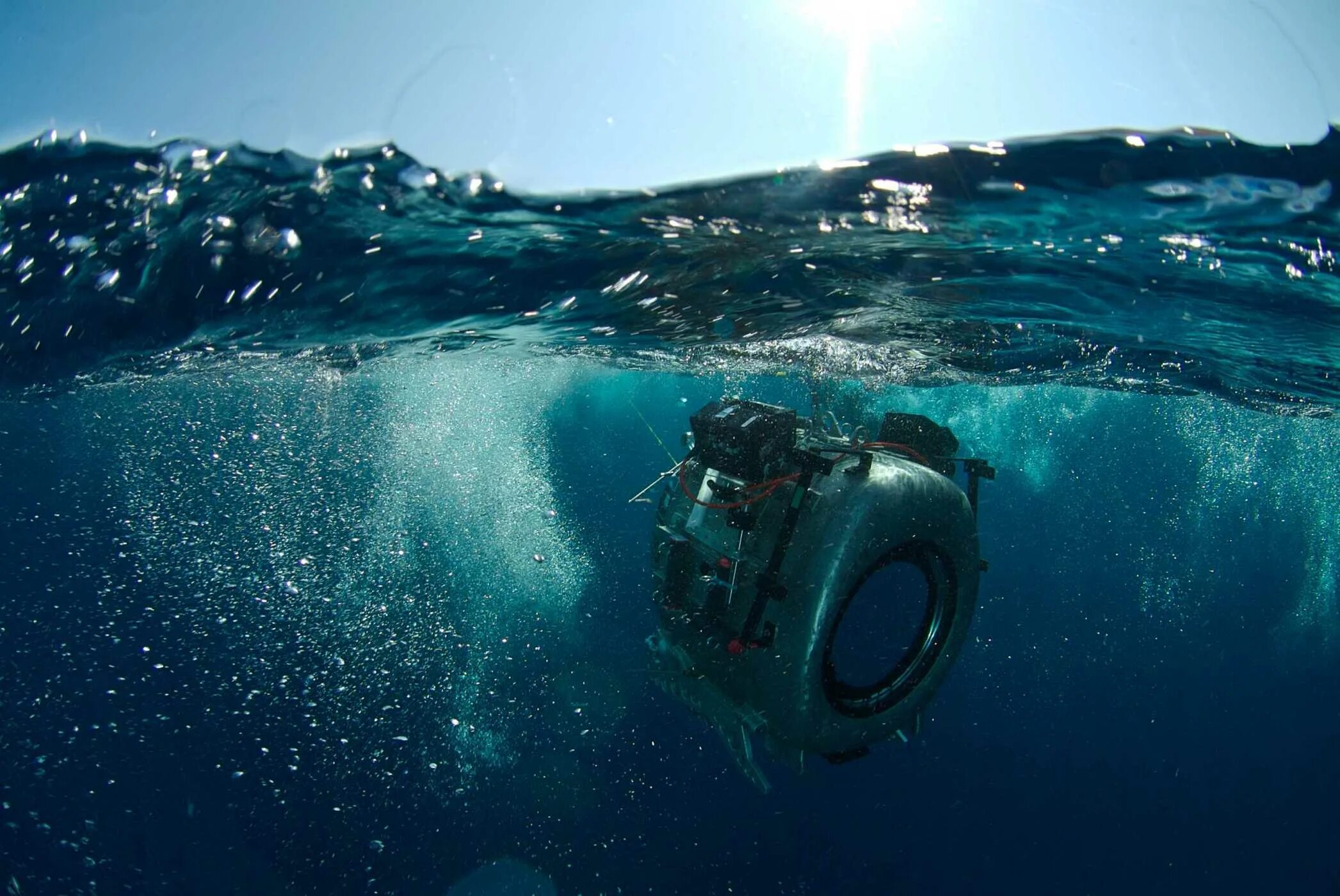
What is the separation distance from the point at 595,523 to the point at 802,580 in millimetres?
24755

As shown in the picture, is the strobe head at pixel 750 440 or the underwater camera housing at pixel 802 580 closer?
the underwater camera housing at pixel 802 580

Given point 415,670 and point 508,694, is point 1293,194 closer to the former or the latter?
point 508,694

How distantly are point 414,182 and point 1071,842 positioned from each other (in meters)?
18.4

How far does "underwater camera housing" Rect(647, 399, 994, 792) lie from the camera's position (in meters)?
4.26

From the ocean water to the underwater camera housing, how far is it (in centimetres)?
263

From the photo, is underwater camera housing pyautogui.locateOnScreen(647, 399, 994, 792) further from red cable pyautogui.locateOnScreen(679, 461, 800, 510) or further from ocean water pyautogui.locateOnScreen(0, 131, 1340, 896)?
ocean water pyautogui.locateOnScreen(0, 131, 1340, 896)

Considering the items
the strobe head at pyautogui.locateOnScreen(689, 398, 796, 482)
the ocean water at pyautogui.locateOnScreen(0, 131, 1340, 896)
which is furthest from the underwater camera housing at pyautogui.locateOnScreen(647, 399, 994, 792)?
the ocean water at pyautogui.locateOnScreen(0, 131, 1340, 896)

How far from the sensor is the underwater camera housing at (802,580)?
168 inches

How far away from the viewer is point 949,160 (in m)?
4.91

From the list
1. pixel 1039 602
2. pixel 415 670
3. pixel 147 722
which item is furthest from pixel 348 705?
pixel 1039 602

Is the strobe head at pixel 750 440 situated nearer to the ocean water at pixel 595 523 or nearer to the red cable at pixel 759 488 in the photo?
the red cable at pixel 759 488

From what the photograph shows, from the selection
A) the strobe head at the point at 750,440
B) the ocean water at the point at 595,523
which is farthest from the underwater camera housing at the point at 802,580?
the ocean water at the point at 595,523

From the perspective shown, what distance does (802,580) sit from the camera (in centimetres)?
423

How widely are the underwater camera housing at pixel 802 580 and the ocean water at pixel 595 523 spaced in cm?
263
